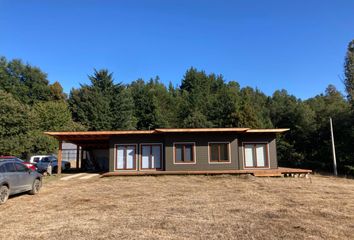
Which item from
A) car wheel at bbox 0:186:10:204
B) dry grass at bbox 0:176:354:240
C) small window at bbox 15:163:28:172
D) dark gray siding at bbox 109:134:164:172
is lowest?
dry grass at bbox 0:176:354:240

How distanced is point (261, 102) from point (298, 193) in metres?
38.8

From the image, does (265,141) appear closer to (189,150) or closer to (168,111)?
(189,150)

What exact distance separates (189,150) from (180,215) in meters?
11.0

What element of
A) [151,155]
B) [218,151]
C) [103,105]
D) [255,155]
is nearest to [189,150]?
[218,151]

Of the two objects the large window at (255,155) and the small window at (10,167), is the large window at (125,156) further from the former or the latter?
the small window at (10,167)

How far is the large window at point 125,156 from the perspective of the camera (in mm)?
18766

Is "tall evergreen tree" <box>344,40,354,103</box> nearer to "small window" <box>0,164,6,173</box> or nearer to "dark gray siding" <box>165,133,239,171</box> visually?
"dark gray siding" <box>165,133,239,171</box>

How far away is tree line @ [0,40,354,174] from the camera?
28453 millimetres

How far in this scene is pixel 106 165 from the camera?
24.5 meters

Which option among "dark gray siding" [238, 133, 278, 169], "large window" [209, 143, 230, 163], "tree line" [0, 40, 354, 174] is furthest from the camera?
"tree line" [0, 40, 354, 174]

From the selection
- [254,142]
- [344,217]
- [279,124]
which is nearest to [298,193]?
[344,217]

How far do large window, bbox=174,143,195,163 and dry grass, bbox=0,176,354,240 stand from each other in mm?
6813

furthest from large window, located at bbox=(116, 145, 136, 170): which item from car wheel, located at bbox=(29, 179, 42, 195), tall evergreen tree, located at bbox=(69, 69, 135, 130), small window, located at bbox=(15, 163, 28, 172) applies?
tall evergreen tree, located at bbox=(69, 69, 135, 130)

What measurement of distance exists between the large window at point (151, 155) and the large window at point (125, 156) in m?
0.62
